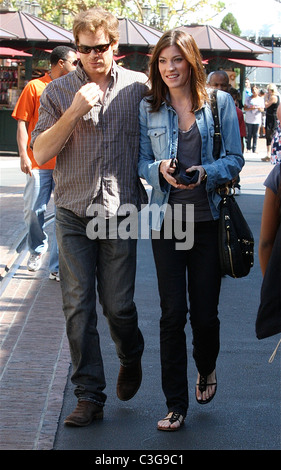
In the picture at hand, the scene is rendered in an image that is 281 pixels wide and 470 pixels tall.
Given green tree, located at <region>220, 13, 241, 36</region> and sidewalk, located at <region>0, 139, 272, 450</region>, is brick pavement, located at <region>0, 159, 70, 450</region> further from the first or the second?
green tree, located at <region>220, 13, 241, 36</region>

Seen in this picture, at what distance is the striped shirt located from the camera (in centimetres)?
444

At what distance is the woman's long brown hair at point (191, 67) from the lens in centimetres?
433

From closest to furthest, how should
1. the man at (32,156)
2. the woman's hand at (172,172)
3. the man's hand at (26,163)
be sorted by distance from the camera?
the woman's hand at (172,172) → the man at (32,156) → the man's hand at (26,163)

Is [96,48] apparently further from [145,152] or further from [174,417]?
[174,417]

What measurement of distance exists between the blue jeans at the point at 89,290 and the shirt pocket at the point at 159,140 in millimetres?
479

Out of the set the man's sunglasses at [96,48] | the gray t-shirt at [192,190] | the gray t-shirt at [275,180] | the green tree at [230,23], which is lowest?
the green tree at [230,23]

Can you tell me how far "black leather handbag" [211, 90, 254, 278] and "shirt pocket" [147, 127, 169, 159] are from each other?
0.84ft

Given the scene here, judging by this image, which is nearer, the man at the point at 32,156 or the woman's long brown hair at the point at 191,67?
the woman's long brown hair at the point at 191,67

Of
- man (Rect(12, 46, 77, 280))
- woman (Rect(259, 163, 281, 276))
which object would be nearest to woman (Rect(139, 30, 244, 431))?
woman (Rect(259, 163, 281, 276))

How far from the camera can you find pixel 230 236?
435 cm

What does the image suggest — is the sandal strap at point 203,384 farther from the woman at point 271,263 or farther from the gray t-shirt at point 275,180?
the gray t-shirt at point 275,180

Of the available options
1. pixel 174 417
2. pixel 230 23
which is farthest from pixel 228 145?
pixel 230 23

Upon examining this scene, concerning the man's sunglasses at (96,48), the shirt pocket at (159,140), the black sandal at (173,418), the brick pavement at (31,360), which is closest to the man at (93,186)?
the man's sunglasses at (96,48)

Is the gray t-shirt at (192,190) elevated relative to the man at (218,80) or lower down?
elevated
